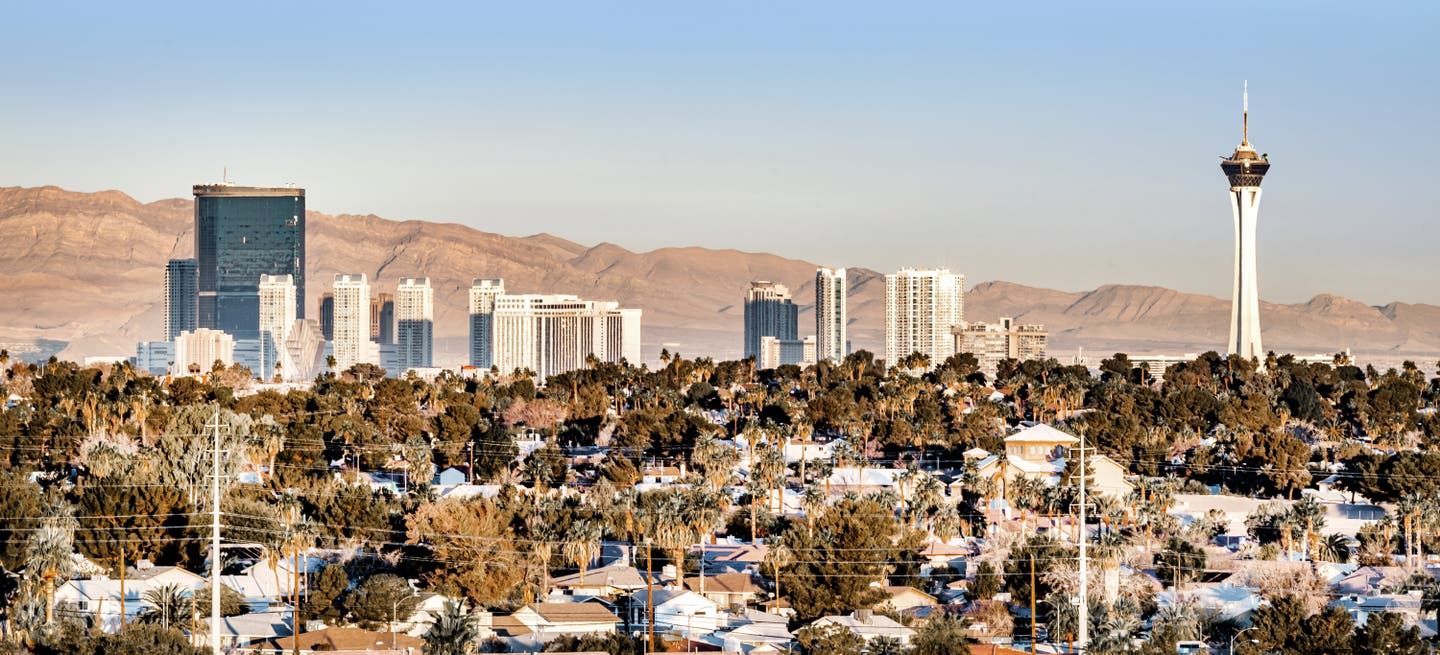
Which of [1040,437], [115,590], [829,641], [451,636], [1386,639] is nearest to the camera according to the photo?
[451,636]

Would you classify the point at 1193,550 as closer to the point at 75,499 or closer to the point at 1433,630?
the point at 1433,630

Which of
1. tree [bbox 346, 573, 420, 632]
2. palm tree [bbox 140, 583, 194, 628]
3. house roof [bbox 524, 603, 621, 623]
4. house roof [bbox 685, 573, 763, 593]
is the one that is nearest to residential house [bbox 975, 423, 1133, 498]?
house roof [bbox 685, 573, 763, 593]

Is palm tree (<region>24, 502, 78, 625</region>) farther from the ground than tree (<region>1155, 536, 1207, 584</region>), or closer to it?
farther from the ground

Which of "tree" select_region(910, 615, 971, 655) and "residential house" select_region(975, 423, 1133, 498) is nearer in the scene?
"tree" select_region(910, 615, 971, 655)

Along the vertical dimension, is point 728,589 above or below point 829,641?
below

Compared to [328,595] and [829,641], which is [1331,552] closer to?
[829,641]

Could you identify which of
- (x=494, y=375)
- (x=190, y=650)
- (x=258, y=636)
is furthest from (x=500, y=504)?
(x=494, y=375)

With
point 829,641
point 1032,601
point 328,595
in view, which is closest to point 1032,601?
point 1032,601

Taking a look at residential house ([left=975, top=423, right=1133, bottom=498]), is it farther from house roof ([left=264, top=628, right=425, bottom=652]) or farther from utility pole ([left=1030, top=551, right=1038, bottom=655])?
house roof ([left=264, top=628, right=425, bottom=652])
